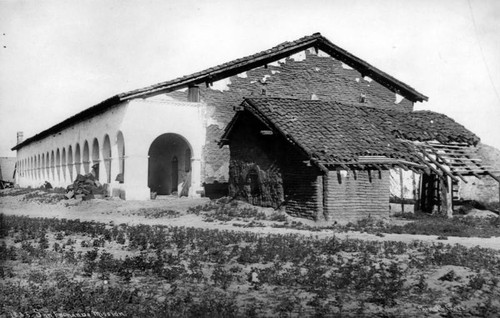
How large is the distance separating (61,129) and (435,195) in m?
26.9

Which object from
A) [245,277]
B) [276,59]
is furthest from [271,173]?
[245,277]

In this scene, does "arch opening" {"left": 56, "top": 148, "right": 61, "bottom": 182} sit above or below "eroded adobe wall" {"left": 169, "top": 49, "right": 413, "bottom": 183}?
below

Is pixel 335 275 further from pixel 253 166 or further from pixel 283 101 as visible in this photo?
pixel 283 101

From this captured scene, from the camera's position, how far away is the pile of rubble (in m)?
22.8

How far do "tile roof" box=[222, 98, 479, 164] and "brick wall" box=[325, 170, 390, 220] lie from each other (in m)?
0.64

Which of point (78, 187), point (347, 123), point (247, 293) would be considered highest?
point (347, 123)

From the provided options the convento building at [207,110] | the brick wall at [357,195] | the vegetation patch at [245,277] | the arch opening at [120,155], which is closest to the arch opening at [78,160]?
the convento building at [207,110]

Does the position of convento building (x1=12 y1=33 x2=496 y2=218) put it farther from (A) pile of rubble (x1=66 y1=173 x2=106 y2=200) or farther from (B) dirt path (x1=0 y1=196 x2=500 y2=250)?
(B) dirt path (x1=0 y1=196 x2=500 y2=250)

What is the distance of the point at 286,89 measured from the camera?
24594 mm

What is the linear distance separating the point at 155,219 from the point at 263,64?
11074 millimetres

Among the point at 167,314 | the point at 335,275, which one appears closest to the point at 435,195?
the point at 335,275

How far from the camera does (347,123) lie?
18844 mm

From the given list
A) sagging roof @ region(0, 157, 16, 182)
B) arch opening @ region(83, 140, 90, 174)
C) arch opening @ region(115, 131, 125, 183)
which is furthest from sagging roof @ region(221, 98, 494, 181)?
sagging roof @ region(0, 157, 16, 182)

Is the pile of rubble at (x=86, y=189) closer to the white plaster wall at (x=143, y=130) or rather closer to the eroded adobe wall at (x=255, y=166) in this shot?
the white plaster wall at (x=143, y=130)
